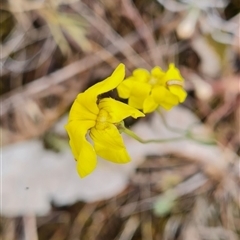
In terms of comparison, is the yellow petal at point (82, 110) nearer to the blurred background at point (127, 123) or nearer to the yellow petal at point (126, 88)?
the yellow petal at point (126, 88)

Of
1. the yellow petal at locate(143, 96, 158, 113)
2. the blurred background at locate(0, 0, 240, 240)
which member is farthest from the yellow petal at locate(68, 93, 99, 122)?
the blurred background at locate(0, 0, 240, 240)

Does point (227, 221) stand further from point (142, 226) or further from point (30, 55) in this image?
point (30, 55)

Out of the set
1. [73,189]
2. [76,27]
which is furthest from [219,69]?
[73,189]

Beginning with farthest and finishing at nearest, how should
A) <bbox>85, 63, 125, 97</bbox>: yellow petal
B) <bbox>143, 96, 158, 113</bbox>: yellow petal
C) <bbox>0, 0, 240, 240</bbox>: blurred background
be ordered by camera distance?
<bbox>0, 0, 240, 240</bbox>: blurred background → <bbox>143, 96, 158, 113</bbox>: yellow petal → <bbox>85, 63, 125, 97</bbox>: yellow petal

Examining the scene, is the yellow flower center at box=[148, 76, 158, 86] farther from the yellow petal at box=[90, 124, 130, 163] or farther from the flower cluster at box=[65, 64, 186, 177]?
the yellow petal at box=[90, 124, 130, 163]

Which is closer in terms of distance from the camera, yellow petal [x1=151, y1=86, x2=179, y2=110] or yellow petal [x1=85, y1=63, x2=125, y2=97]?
yellow petal [x1=85, y1=63, x2=125, y2=97]

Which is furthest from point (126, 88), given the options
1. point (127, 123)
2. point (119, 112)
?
point (127, 123)

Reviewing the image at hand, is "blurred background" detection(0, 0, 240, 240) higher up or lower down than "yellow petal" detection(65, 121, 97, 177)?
lower down
